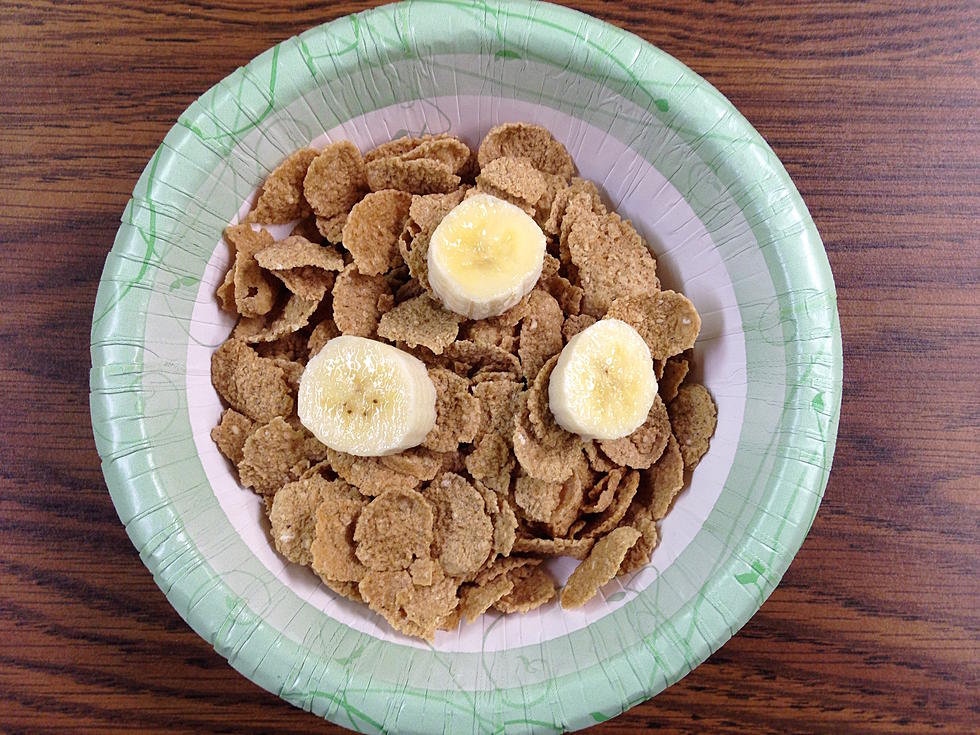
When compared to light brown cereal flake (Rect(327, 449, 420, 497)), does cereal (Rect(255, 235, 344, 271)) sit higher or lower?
higher

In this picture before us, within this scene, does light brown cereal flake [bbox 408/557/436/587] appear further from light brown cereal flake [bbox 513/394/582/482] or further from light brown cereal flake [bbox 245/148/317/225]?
light brown cereal flake [bbox 245/148/317/225]

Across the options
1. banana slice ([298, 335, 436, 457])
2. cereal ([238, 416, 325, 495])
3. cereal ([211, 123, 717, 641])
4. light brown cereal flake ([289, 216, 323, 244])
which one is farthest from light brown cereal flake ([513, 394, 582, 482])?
light brown cereal flake ([289, 216, 323, 244])

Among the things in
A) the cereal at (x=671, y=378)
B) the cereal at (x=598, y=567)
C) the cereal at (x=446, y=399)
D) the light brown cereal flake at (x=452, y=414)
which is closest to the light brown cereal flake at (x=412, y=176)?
the cereal at (x=446, y=399)

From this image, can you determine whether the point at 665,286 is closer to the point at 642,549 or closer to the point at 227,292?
the point at 642,549

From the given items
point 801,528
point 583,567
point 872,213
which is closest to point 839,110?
point 872,213

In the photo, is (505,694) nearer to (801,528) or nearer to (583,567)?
(583,567)

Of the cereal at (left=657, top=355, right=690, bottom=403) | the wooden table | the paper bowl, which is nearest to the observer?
the paper bowl

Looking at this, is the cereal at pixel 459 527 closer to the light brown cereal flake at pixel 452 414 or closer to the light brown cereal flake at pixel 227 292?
the light brown cereal flake at pixel 452 414

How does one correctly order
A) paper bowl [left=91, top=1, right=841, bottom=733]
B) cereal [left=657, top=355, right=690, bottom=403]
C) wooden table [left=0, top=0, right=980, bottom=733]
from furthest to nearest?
1. wooden table [left=0, top=0, right=980, bottom=733]
2. cereal [left=657, top=355, right=690, bottom=403]
3. paper bowl [left=91, top=1, right=841, bottom=733]
